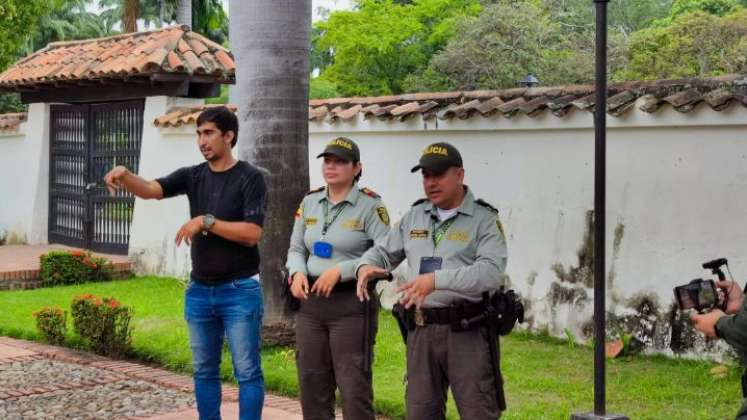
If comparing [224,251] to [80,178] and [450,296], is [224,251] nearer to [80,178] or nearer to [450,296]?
[450,296]

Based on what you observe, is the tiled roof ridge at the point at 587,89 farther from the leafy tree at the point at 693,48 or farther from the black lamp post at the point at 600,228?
the leafy tree at the point at 693,48

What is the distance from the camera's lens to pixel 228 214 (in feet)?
17.3

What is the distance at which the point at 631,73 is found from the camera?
29.2 m

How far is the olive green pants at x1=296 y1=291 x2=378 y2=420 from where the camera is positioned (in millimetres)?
5125

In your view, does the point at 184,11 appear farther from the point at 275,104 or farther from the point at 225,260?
the point at 225,260

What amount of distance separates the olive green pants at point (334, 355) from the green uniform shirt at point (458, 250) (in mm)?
396

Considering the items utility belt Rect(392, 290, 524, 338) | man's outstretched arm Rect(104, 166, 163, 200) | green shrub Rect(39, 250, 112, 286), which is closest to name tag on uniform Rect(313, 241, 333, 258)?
utility belt Rect(392, 290, 524, 338)

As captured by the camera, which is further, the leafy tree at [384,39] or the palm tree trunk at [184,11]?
the leafy tree at [384,39]

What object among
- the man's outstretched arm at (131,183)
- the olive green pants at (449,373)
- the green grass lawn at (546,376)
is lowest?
the green grass lawn at (546,376)

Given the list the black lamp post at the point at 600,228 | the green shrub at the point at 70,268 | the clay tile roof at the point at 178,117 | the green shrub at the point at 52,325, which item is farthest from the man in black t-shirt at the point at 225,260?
the green shrub at the point at 70,268

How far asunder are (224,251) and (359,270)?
834mm

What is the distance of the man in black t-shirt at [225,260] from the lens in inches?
207

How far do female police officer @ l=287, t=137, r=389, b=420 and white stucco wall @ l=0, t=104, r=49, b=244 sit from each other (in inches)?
418

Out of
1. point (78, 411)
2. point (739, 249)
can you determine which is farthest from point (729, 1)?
point (78, 411)
